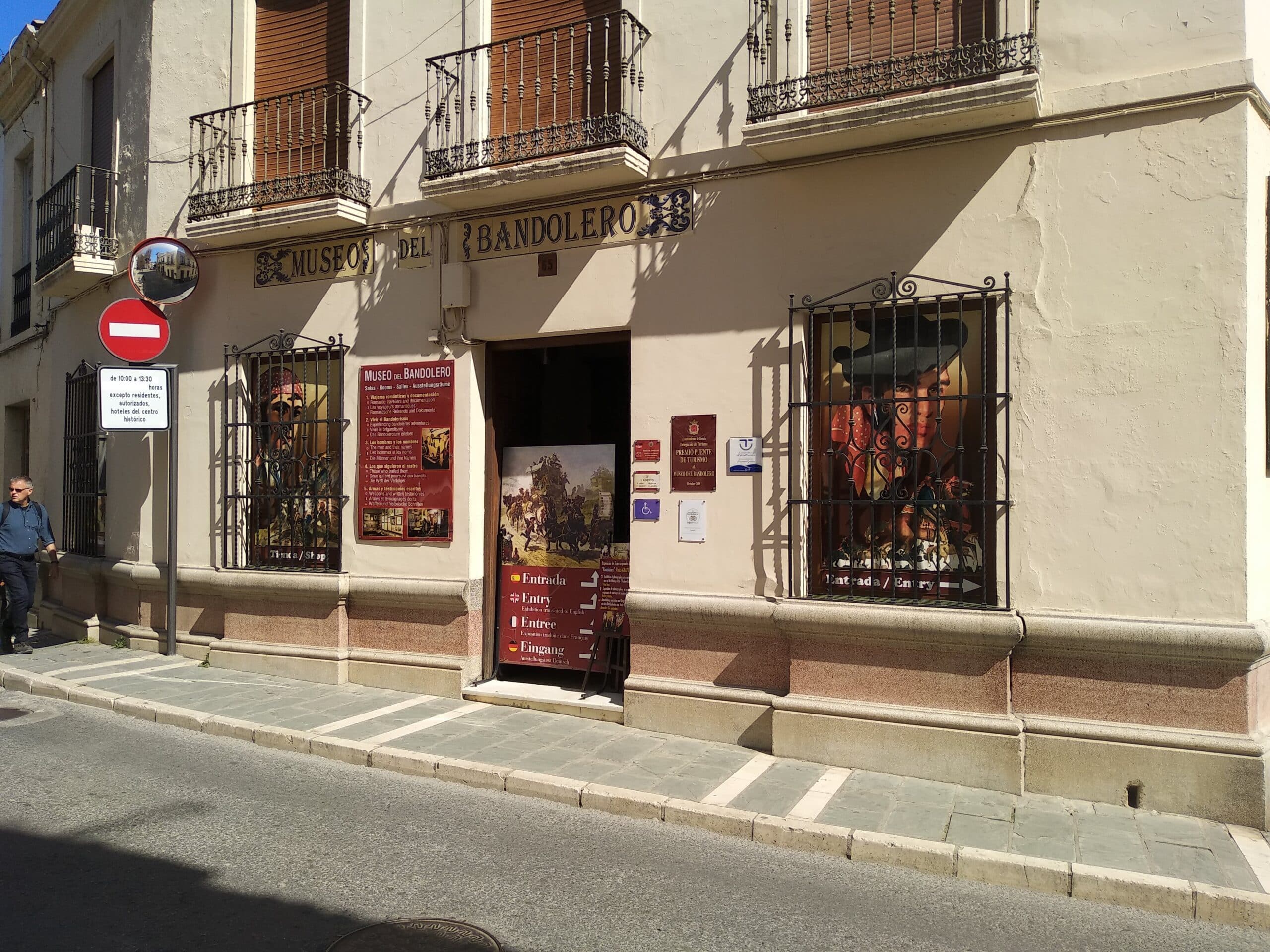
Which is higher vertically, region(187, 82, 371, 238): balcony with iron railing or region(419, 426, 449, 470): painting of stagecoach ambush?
region(187, 82, 371, 238): balcony with iron railing

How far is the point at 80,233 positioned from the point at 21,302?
4372 mm

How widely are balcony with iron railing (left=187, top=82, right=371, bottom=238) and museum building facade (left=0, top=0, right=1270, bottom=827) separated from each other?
0.05 m

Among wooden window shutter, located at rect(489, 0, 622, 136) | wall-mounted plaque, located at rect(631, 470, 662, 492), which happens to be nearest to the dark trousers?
wooden window shutter, located at rect(489, 0, 622, 136)

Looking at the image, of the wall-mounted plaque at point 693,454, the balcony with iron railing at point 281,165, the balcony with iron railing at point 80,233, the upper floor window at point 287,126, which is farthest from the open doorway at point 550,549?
the balcony with iron railing at point 80,233

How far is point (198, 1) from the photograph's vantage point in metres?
10.1

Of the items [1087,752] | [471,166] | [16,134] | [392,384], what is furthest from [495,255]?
[16,134]

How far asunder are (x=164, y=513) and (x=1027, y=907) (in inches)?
360

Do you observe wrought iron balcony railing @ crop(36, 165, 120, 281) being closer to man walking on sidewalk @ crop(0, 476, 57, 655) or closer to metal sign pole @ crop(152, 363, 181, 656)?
metal sign pole @ crop(152, 363, 181, 656)

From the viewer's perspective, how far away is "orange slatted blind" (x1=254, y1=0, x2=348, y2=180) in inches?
362

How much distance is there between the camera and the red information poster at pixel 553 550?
8.30m

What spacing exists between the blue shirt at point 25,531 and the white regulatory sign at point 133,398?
7.69 ft

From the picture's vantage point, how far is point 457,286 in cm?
821

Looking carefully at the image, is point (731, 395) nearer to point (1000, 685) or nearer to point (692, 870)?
point (1000, 685)

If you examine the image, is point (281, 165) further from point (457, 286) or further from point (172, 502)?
point (172, 502)
